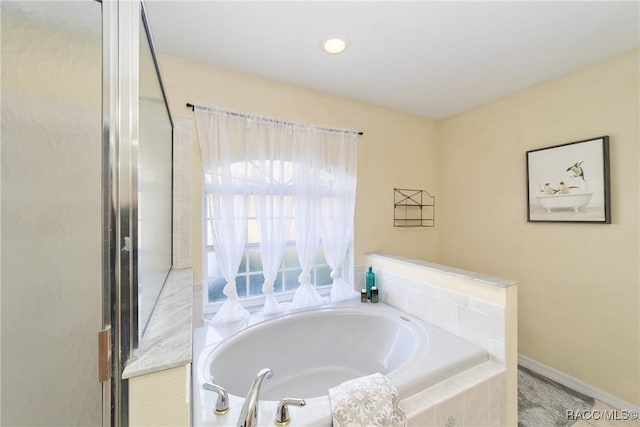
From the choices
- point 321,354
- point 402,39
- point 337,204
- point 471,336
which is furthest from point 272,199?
point 471,336

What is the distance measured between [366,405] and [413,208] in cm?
209

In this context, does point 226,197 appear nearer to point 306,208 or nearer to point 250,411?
point 306,208

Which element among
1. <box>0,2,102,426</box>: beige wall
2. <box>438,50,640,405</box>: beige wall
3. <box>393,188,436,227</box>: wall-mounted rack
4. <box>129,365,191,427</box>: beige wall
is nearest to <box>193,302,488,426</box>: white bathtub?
<box>129,365,191,427</box>: beige wall

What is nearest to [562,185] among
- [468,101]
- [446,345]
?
[468,101]

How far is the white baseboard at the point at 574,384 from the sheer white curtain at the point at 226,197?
2385 mm

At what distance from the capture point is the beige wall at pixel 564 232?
1.62 meters

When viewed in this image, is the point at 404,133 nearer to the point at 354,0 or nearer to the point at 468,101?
the point at 468,101

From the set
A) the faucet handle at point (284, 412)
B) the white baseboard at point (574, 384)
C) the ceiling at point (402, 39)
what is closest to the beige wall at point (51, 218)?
the faucet handle at point (284, 412)

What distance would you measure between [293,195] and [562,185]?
2071mm

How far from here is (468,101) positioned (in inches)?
92.9

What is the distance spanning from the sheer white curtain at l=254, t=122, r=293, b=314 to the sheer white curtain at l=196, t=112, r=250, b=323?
13 cm

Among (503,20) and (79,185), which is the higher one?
(503,20)

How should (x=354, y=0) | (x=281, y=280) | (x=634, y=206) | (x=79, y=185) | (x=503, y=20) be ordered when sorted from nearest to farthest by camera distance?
(x=79, y=185), (x=354, y=0), (x=503, y=20), (x=634, y=206), (x=281, y=280)

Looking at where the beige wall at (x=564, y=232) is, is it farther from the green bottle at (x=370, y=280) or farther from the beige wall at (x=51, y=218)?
the beige wall at (x=51, y=218)
